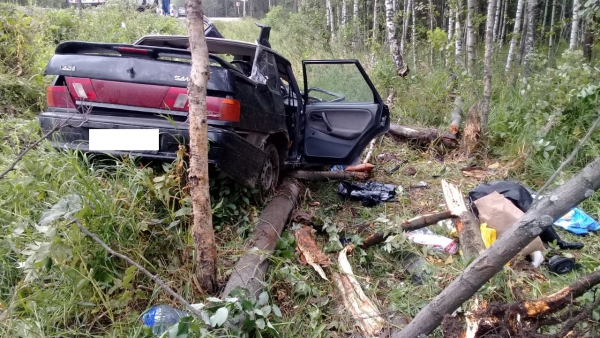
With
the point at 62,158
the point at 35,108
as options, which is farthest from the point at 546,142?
the point at 35,108

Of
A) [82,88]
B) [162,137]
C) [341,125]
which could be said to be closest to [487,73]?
[341,125]

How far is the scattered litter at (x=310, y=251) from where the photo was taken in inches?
117

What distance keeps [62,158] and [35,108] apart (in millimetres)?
3410

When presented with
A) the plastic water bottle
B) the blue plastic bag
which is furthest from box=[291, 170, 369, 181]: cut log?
the plastic water bottle

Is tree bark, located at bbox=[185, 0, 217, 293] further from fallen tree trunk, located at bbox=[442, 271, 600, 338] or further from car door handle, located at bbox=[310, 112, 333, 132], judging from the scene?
car door handle, located at bbox=[310, 112, 333, 132]

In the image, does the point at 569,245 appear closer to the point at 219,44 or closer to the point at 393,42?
the point at 219,44

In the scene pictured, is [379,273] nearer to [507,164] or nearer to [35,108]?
[507,164]

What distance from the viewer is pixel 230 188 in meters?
3.42

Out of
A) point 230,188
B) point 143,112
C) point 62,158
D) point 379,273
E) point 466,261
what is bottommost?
point 379,273

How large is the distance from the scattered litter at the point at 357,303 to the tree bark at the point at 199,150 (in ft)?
2.71

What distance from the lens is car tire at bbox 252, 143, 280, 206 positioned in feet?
12.1

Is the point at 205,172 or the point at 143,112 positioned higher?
the point at 143,112

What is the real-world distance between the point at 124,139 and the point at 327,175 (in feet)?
7.74

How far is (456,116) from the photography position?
661cm
